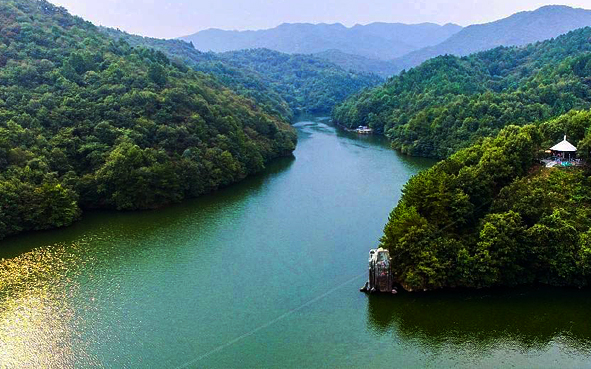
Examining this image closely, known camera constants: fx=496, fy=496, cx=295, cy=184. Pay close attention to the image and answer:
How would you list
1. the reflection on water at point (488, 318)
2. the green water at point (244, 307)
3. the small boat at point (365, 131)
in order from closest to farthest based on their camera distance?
the green water at point (244, 307) → the reflection on water at point (488, 318) → the small boat at point (365, 131)

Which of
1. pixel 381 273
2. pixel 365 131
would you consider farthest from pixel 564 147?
pixel 365 131

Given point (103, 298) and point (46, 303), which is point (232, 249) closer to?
point (103, 298)

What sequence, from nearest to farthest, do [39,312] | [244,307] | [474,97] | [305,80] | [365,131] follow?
[39,312]
[244,307]
[474,97]
[365,131]
[305,80]

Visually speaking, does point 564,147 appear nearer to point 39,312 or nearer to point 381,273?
point 381,273

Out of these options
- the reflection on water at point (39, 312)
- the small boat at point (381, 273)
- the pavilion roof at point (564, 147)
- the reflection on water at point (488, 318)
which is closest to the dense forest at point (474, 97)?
the pavilion roof at point (564, 147)

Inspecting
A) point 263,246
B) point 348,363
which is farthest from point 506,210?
point 263,246

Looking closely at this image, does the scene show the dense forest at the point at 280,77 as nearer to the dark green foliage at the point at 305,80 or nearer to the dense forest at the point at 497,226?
the dark green foliage at the point at 305,80
